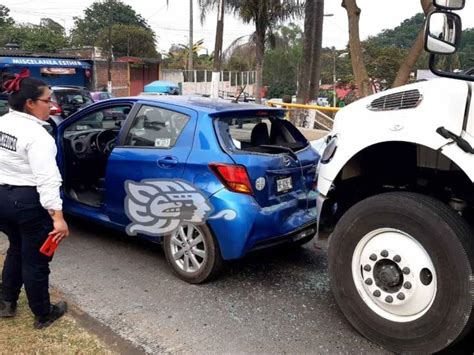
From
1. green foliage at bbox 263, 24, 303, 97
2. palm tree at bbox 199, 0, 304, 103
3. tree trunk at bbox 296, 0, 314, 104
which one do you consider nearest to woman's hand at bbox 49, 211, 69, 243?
tree trunk at bbox 296, 0, 314, 104

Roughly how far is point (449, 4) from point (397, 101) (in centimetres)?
69

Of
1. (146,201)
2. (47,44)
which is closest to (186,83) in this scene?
(47,44)

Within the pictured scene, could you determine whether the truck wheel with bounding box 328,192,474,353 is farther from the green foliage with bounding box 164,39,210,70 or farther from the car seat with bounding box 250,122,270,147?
the green foliage with bounding box 164,39,210,70

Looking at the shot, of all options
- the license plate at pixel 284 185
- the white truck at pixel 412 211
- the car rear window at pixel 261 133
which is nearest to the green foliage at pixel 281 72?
the car rear window at pixel 261 133

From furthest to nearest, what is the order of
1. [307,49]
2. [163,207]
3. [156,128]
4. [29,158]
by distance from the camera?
[307,49] < [156,128] < [163,207] < [29,158]

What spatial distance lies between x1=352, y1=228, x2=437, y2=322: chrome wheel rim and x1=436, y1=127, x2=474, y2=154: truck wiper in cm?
61

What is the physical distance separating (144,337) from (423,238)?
1.89 metres

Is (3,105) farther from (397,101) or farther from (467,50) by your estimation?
(467,50)

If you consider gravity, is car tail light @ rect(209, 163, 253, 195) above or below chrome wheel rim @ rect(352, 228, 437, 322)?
above

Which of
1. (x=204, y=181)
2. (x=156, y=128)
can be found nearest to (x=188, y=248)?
(x=204, y=181)

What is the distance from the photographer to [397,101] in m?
3.16

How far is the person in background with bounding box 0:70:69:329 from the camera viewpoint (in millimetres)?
3088

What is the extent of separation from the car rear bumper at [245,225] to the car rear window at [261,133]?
0.56m

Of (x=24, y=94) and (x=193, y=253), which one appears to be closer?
(x=24, y=94)
